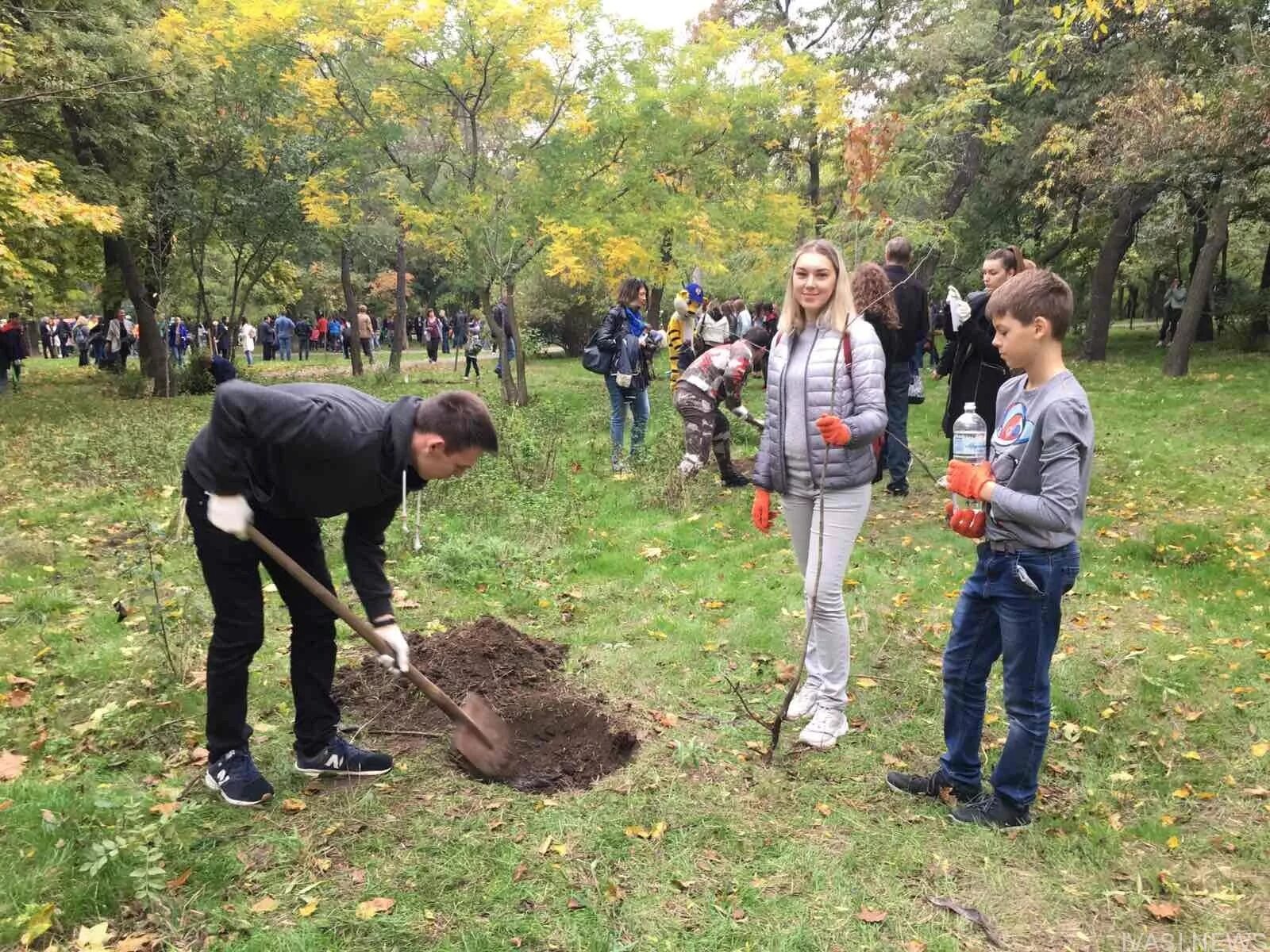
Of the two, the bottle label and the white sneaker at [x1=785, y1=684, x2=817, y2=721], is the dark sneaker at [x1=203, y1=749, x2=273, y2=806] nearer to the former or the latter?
the white sneaker at [x1=785, y1=684, x2=817, y2=721]

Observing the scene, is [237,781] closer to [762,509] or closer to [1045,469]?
[762,509]

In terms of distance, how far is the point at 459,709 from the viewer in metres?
3.44

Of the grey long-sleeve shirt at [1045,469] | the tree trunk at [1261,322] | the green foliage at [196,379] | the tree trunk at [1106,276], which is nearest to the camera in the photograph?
the grey long-sleeve shirt at [1045,469]

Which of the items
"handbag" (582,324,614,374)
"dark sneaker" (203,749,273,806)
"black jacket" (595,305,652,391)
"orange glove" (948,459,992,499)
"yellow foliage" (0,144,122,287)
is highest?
"yellow foliage" (0,144,122,287)

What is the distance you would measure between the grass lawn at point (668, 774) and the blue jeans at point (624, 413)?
1.95 metres

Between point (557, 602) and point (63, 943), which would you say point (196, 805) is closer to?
point (63, 943)

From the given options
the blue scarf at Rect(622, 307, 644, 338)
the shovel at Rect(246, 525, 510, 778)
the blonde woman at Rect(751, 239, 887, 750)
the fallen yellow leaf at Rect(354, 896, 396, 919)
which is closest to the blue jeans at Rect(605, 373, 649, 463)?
the blue scarf at Rect(622, 307, 644, 338)

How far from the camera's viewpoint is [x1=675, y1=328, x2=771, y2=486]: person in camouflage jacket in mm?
5941

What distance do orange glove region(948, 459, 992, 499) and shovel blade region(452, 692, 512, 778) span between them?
2.17m

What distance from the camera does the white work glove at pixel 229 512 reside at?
2.81 m

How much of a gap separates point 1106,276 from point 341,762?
20001 mm

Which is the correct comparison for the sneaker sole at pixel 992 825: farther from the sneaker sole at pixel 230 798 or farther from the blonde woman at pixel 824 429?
the sneaker sole at pixel 230 798

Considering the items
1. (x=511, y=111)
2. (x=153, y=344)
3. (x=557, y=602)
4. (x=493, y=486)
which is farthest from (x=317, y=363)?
(x=557, y=602)

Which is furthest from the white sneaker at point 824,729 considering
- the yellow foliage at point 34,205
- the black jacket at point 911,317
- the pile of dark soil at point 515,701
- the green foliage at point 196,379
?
the green foliage at point 196,379
